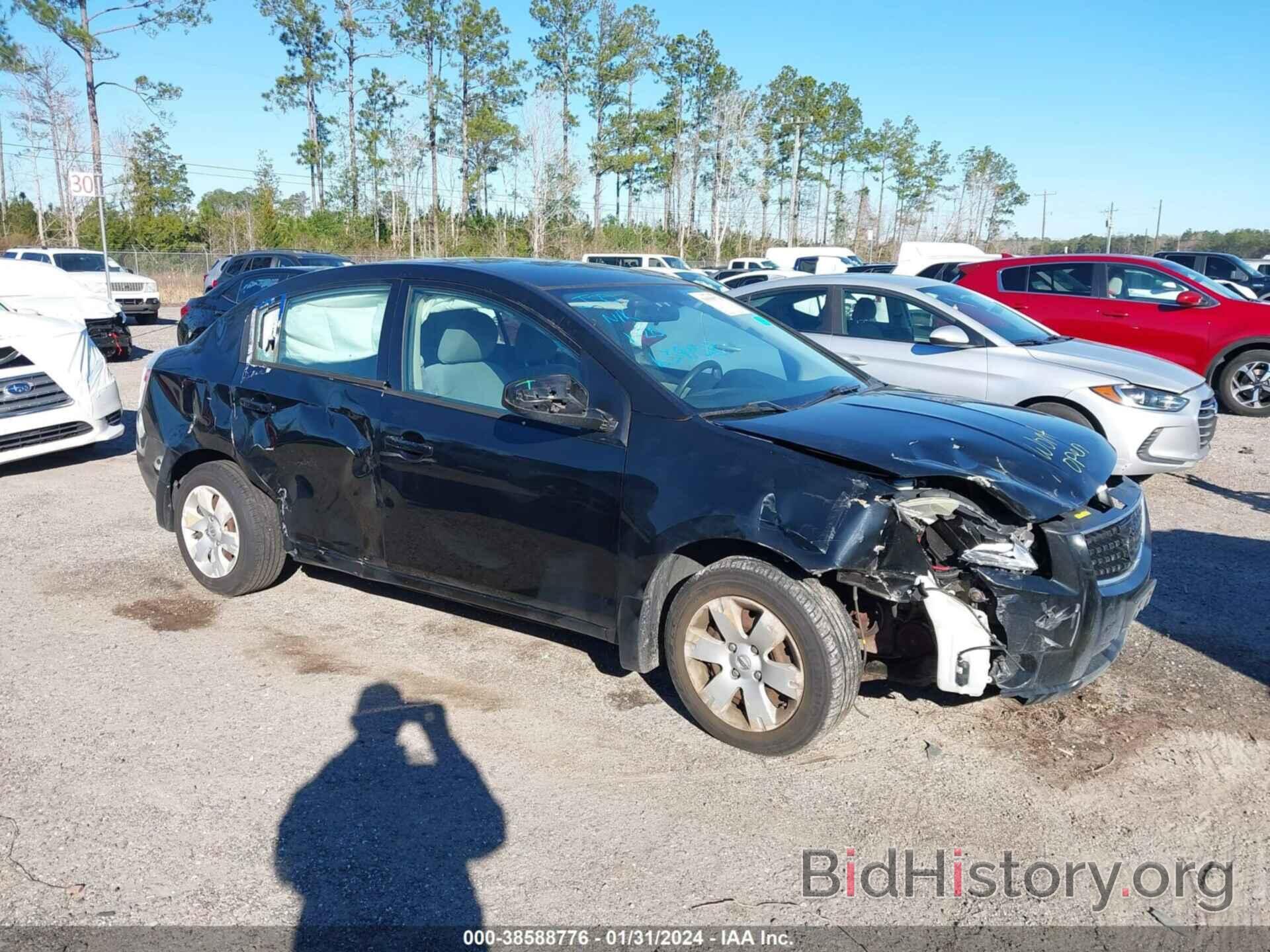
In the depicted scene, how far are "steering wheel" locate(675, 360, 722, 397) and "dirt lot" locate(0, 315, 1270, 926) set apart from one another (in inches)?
52.1

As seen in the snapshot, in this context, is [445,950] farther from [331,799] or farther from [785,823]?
[785,823]

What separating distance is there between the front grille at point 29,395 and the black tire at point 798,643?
21.3 ft

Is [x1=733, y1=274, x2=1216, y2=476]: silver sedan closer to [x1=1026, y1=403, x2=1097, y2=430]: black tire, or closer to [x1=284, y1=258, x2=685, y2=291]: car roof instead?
[x1=1026, y1=403, x2=1097, y2=430]: black tire

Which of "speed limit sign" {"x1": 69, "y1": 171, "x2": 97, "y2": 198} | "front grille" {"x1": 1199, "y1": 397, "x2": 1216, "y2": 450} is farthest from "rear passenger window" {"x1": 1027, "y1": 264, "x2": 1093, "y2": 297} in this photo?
"speed limit sign" {"x1": 69, "y1": 171, "x2": 97, "y2": 198}

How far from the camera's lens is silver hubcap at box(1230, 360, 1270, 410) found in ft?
38.1

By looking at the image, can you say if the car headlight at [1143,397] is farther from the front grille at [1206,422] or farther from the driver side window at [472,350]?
the driver side window at [472,350]

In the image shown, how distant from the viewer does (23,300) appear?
12609 millimetres

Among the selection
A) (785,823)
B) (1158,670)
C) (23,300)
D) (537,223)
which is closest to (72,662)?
(785,823)

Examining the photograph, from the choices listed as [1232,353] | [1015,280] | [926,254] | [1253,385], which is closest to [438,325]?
[1015,280]

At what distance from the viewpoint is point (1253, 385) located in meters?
11.7

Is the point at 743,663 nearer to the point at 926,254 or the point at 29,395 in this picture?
the point at 29,395

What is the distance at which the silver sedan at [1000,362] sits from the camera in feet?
24.6

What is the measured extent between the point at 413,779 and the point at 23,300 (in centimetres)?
1174

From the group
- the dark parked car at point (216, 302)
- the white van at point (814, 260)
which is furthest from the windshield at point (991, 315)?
the white van at point (814, 260)
